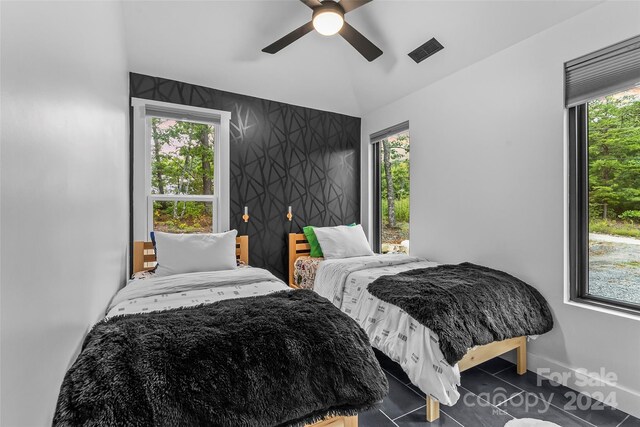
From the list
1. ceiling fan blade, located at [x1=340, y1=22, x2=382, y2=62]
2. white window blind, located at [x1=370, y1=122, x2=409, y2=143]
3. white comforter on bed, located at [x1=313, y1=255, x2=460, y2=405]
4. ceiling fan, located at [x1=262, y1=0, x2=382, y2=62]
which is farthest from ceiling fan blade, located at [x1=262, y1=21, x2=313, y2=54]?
white comforter on bed, located at [x1=313, y1=255, x2=460, y2=405]

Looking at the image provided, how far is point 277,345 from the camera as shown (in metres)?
1.22

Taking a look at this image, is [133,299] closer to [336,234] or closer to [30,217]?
[30,217]

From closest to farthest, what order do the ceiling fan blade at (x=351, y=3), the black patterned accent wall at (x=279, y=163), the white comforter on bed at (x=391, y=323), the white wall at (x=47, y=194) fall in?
1. the white wall at (x=47, y=194)
2. the white comforter on bed at (x=391, y=323)
3. the ceiling fan blade at (x=351, y=3)
4. the black patterned accent wall at (x=279, y=163)

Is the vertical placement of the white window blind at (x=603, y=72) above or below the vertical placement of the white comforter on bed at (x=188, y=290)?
above

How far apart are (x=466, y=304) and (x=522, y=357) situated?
0.79m

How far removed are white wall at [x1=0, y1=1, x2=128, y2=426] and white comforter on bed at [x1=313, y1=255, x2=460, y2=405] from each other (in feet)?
5.12

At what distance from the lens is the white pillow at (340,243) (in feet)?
10.9

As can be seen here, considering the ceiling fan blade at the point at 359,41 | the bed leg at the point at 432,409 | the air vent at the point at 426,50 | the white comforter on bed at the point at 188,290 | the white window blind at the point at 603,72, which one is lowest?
the bed leg at the point at 432,409

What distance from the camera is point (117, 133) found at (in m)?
2.20

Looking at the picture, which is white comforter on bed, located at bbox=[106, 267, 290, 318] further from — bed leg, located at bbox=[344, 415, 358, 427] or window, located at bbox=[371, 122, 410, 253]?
window, located at bbox=[371, 122, 410, 253]

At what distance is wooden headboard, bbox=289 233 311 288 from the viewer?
353 centimetres

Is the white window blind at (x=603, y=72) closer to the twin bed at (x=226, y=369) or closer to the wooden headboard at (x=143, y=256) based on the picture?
the twin bed at (x=226, y=369)

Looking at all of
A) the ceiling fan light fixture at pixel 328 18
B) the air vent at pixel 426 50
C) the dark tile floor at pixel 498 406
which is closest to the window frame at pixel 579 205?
the dark tile floor at pixel 498 406

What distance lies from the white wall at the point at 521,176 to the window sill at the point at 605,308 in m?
0.03
